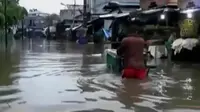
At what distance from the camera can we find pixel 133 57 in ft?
41.2

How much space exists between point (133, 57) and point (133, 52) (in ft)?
0.49

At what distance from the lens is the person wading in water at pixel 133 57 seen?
1252 centimetres

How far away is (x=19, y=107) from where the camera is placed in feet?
27.6

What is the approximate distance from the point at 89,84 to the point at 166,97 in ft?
9.42

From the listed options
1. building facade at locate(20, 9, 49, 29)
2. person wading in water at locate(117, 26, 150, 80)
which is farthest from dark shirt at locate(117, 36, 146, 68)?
building facade at locate(20, 9, 49, 29)

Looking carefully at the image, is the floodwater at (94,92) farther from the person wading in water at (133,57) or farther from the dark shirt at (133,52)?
the dark shirt at (133,52)

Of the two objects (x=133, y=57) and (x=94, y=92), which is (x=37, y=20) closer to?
(x=133, y=57)

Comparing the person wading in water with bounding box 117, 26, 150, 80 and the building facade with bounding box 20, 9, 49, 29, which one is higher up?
the building facade with bounding box 20, 9, 49, 29

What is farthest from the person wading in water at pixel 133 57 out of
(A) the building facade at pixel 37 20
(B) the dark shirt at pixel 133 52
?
(A) the building facade at pixel 37 20

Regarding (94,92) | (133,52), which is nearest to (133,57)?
(133,52)

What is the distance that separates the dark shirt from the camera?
12.5 m

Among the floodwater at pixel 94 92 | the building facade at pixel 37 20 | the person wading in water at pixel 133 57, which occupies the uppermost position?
the building facade at pixel 37 20

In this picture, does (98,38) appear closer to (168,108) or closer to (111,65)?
(111,65)

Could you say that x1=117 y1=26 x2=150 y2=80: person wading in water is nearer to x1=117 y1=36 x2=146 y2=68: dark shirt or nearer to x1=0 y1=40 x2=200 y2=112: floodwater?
x1=117 y1=36 x2=146 y2=68: dark shirt
